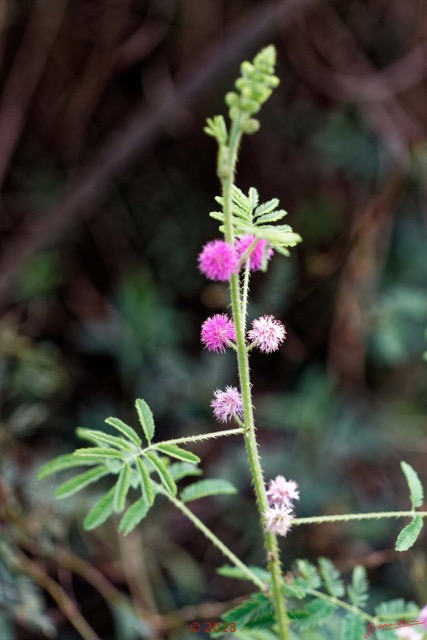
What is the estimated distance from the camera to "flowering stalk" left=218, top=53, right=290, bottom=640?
899mm

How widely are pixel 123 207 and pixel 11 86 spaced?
726 millimetres

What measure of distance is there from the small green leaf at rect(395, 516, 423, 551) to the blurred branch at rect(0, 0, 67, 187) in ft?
8.34

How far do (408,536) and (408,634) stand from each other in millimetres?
219

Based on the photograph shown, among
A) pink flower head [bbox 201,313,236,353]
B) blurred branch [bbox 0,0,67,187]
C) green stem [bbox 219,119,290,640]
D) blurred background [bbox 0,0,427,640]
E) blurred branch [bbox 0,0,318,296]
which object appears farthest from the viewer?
blurred branch [bbox 0,0,67,187]

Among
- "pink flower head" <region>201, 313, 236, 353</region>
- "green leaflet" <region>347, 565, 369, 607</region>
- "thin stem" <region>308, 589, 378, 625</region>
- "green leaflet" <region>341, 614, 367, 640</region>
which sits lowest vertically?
"green leaflet" <region>341, 614, 367, 640</region>

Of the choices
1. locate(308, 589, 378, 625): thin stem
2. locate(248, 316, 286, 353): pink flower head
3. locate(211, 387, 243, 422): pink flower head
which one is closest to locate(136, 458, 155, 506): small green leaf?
locate(211, 387, 243, 422): pink flower head

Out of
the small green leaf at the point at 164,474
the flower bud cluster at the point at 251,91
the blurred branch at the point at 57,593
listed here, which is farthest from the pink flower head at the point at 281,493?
the blurred branch at the point at 57,593

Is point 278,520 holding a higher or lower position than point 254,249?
lower

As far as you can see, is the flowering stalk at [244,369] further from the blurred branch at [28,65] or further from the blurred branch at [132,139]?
the blurred branch at [28,65]

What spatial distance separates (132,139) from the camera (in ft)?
9.53

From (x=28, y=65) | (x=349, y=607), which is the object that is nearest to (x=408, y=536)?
(x=349, y=607)

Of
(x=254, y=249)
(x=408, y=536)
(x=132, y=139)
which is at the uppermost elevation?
(x=132, y=139)

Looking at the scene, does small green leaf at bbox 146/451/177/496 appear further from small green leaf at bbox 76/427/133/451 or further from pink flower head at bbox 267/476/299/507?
pink flower head at bbox 267/476/299/507

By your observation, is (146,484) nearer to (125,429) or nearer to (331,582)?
(125,429)
